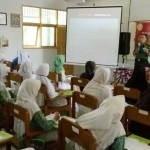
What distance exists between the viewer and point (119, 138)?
1.67 meters

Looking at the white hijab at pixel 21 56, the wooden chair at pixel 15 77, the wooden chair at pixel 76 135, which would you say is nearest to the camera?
the wooden chair at pixel 76 135

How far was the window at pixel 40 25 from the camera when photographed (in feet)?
24.6

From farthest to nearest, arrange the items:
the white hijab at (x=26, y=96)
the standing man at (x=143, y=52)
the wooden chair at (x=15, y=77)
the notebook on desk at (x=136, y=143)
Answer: the standing man at (x=143, y=52)
the wooden chair at (x=15, y=77)
the white hijab at (x=26, y=96)
the notebook on desk at (x=136, y=143)

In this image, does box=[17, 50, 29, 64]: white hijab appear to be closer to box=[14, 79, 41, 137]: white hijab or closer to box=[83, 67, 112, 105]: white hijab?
box=[83, 67, 112, 105]: white hijab

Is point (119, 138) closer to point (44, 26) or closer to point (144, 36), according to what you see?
point (144, 36)

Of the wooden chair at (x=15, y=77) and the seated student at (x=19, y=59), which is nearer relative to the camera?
the wooden chair at (x=15, y=77)

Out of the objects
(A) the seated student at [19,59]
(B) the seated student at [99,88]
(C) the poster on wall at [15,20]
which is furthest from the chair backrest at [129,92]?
(C) the poster on wall at [15,20]

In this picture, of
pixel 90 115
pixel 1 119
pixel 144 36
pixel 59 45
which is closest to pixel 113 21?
pixel 144 36

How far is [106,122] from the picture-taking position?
1.57 meters

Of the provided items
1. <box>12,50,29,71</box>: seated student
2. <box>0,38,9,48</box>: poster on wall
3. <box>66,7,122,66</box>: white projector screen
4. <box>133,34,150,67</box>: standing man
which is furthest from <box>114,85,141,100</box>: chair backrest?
<box>0,38,9,48</box>: poster on wall

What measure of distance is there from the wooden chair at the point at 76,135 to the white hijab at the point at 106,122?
0.16 ft

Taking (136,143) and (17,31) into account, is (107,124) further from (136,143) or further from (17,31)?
(17,31)

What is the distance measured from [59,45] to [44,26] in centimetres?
87

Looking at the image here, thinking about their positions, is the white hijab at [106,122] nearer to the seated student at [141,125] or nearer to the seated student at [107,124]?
the seated student at [107,124]
